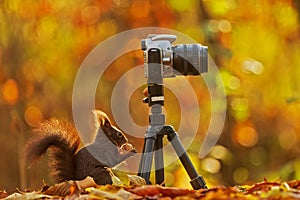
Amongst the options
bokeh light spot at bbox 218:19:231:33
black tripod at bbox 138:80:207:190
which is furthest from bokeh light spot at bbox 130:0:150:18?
black tripod at bbox 138:80:207:190

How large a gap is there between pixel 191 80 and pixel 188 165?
4343 mm

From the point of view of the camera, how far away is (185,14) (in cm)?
741

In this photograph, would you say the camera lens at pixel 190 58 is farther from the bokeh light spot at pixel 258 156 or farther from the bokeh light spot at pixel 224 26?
the bokeh light spot at pixel 258 156

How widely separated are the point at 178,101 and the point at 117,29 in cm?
80

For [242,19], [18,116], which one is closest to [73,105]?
[18,116]

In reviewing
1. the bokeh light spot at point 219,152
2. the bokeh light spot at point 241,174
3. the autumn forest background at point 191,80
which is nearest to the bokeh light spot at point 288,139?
the autumn forest background at point 191,80

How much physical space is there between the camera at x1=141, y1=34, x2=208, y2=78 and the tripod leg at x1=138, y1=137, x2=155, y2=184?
0.23m

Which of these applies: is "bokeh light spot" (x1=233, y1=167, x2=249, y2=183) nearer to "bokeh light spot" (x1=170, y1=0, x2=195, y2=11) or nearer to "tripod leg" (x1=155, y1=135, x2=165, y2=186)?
"bokeh light spot" (x1=170, y1=0, x2=195, y2=11)

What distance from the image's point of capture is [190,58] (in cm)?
300

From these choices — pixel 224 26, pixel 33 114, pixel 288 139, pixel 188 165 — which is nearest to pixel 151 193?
pixel 188 165

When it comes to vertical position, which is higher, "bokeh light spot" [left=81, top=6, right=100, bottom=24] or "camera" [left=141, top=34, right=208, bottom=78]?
"bokeh light spot" [left=81, top=6, right=100, bottom=24]

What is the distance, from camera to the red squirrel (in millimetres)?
2989

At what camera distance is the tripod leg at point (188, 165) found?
2926 mm

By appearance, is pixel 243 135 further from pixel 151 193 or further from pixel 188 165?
pixel 151 193
